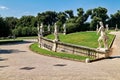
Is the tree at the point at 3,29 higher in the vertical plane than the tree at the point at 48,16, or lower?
lower

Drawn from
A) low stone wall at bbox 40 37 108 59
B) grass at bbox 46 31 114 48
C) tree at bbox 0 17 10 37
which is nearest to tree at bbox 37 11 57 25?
tree at bbox 0 17 10 37

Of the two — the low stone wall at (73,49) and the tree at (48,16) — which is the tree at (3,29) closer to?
the low stone wall at (73,49)

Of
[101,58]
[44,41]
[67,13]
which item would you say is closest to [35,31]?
[67,13]

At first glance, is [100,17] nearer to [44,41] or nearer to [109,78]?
[44,41]

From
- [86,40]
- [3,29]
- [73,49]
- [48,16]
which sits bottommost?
[73,49]

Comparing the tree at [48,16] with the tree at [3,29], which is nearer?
the tree at [3,29]

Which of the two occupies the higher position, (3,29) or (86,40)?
(3,29)

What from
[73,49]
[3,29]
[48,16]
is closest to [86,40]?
[73,49]

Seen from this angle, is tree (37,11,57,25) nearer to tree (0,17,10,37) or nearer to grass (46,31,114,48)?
tree (0,17,10,37)

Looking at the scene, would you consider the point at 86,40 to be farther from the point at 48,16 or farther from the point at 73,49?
the point at 48,16

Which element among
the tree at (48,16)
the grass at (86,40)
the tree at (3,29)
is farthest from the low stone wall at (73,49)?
the tree at (48,16)

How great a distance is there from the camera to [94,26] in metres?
89.0

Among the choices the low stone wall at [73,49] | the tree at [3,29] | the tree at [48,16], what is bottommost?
the low stone wall at [73,49]

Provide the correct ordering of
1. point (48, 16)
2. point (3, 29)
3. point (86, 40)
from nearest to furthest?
point (86, 40) → point (3, 29) → point (48, 16)
